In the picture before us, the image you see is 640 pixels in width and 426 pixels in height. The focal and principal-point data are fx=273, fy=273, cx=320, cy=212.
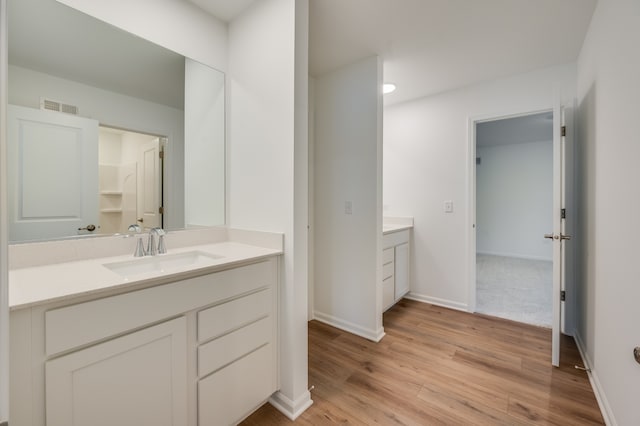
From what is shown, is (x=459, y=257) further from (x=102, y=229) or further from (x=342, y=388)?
(x=102, y=229)

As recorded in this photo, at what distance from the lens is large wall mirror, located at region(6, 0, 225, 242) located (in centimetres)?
122

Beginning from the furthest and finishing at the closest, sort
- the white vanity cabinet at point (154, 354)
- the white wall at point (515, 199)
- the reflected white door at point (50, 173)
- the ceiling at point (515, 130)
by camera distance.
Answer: the white wall at point (515, 199) < the ceiling at point (515, 130) < the reflected white door at point (50, 173) < the white vanity cabinet at point (154, 354)

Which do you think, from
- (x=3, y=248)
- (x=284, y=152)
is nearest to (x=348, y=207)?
(x=284, y=152)

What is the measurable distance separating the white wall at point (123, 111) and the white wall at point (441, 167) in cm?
254

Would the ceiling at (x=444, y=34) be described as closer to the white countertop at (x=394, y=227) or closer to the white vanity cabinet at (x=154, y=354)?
the white countertop at (x=394, y=227)

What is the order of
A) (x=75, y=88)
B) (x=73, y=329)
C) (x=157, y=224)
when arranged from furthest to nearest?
1. (x=157, y=224)
2. (x=75, y=88)
3. (x=73, y=329)

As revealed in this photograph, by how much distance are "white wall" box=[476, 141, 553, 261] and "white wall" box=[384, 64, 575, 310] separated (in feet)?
12.6

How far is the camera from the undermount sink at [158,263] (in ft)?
4.43

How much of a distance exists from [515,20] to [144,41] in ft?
7.87

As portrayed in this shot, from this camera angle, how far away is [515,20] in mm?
1883

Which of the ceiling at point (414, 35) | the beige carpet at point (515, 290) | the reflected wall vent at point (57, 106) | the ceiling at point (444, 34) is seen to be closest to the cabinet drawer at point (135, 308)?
the reflected wall vent at point (57, 106)

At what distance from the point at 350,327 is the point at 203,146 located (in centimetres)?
196

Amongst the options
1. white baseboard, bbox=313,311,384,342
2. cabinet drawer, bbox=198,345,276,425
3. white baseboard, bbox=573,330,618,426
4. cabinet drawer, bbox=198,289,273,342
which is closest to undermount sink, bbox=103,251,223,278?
cabinet drawer, bbox=198,289,273,342

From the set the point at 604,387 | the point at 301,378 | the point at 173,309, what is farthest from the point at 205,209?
the point at 604,387
